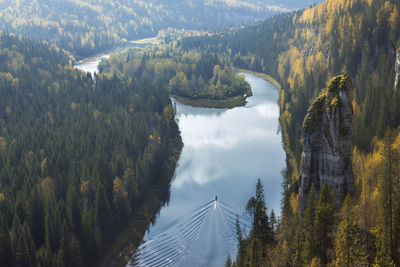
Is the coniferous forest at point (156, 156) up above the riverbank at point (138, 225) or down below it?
above

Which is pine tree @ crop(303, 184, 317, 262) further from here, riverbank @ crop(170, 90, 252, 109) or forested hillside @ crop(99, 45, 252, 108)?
forested hillside @ crop(99, 45, 252, 108)

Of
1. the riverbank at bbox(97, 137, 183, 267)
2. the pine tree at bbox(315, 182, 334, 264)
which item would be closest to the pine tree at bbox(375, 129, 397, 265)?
the pine tree at bbox(315, 182, 334, 264)

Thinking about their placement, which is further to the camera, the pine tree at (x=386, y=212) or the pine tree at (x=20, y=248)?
the pine tree at (x=20, y=248)

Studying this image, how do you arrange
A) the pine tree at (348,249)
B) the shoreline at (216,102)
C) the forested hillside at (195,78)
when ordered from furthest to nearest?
the forested hillside at (195,78), the shoreline at (216,102), the pine tree at (348,249)

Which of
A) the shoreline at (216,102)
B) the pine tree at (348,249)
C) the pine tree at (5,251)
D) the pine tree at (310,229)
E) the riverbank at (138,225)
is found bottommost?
the riverbank at (138,225)

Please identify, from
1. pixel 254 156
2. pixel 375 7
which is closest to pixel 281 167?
pixel 254 156

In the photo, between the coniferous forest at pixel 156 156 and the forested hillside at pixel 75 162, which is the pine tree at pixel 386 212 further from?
the forested hillside at pixel 75 162

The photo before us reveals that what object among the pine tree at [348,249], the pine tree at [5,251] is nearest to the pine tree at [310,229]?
the pine tree at [348,249]
